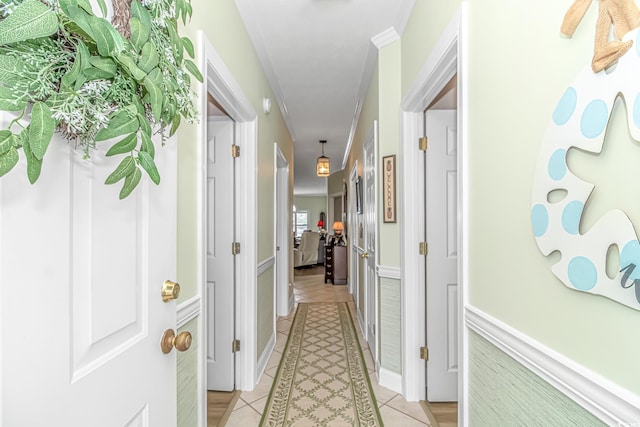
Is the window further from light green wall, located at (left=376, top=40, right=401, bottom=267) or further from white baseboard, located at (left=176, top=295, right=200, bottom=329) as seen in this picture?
white baseboard, located at (left=176, top=295, right=200, bottom=329)

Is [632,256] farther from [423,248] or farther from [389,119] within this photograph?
[389,119]

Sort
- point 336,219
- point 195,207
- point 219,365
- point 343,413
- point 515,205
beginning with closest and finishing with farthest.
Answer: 1. point 515,205
2. point 195,207
3. point 343,413
4. point 219,365
5. point 336,219

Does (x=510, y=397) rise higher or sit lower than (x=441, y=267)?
lower

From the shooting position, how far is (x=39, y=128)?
0.46m

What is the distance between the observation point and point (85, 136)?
579 mm

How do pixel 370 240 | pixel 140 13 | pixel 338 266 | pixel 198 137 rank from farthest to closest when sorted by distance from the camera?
pixel 338 266, pixel 370 240, pixel 198 137, pixel 140 13

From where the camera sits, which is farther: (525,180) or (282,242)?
(282,242)

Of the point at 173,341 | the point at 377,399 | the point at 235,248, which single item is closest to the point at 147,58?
the point at 173,341

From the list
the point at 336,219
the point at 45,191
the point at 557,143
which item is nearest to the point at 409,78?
the point at 557,143

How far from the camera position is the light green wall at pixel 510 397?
0.80m

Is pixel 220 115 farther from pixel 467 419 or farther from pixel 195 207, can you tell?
pixel 467 419

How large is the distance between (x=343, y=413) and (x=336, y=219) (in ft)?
30.3

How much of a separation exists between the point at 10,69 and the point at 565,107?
1024 millimetres

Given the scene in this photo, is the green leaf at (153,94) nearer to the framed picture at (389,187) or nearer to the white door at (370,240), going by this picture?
the framed picture at (389,187)
